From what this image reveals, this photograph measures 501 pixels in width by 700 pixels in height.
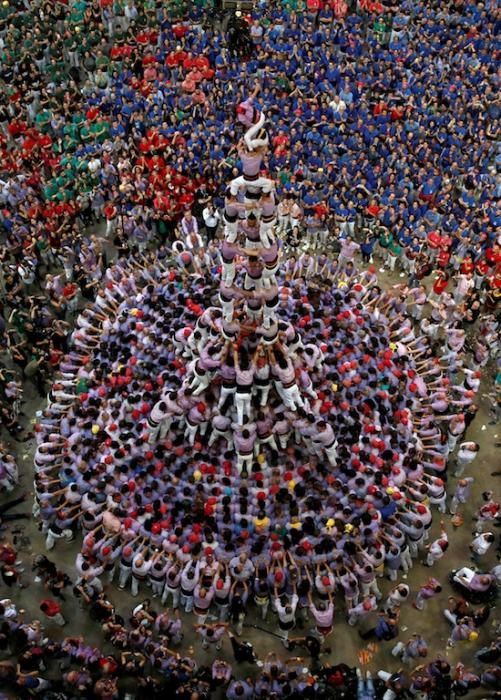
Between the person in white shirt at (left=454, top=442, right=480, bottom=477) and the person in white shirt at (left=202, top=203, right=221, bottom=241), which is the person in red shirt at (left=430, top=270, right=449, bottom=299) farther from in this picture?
the person in white shirt at (left=202, top=203, right=221, bottom=241)

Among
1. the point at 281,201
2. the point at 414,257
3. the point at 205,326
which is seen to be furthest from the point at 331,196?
the point at 205,326

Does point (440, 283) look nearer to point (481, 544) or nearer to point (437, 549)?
point (481, 544)

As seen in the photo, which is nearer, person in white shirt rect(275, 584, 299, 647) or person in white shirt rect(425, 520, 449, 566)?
person in white shirt rect(275, 584, 299, 647)

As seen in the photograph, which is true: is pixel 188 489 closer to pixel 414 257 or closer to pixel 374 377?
pixel 374 377

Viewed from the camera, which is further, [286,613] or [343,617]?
[343,617]

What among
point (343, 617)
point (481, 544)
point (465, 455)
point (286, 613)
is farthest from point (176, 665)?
point (465, 455)

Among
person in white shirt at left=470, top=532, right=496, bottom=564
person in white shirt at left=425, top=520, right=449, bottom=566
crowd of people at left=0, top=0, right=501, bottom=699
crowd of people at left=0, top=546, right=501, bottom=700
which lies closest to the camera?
crowd of people at left=0, top=546, right=501, bottom=700

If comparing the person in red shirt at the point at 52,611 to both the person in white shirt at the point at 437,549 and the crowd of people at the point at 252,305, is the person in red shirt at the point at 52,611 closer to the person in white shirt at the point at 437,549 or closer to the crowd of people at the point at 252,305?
the crowd of people at the point at 252,305

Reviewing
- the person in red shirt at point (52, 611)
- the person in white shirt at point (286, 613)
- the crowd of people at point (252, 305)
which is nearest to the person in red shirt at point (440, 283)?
the crowd of people at point (252, 305)

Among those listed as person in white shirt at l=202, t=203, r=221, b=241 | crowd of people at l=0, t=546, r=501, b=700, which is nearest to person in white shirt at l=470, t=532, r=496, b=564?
crowd of people at l=0, t=546, r=501, b=700
